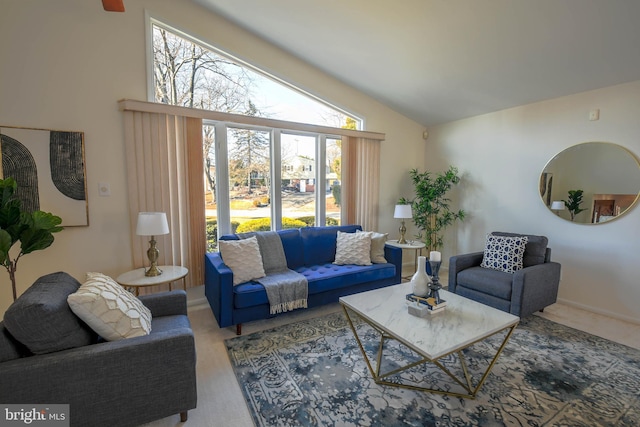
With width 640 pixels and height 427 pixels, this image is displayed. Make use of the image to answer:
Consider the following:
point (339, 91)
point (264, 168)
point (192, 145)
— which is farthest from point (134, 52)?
point (339, 91)

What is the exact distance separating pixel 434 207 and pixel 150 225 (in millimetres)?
3954

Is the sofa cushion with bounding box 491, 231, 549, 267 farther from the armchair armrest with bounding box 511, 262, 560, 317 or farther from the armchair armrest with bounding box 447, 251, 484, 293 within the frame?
the armchair armrest with bounding box 447, 251, 484, 293

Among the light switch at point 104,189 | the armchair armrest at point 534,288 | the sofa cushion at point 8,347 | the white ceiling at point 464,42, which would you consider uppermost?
the white ceiling at point 464,42

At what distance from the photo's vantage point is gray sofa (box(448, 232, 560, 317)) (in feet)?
9.14

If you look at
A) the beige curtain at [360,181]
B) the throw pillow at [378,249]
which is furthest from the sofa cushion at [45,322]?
the beige curtain at [360,181]

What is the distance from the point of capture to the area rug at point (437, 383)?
67.1 inches

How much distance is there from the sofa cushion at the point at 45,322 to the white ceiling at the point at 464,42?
290cm

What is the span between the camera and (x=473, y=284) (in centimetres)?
316

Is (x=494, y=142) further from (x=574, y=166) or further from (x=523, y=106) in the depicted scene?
(x=574, y=166)

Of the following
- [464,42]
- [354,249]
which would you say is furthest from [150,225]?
[464,42]

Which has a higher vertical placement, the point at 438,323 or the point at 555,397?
the point at 438,323

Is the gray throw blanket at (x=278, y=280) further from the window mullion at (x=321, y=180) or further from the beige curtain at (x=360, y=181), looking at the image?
the beige curtain at (x=360, y=181)

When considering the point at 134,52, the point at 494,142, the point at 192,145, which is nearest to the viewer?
the point at 134,52

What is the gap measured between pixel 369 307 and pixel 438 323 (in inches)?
18.9
